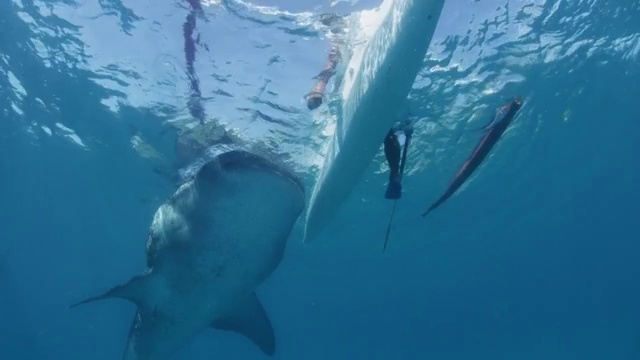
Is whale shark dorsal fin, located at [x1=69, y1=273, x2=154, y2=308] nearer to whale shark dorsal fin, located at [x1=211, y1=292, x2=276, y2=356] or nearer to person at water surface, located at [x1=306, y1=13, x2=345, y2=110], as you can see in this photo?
whale shark dorsal fin, located at [x1=211, y1=292, x2=276, y2=356]

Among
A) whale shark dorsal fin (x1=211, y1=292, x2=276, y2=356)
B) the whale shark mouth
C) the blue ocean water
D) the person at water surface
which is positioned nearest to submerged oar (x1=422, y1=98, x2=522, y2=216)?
the whale shark mouth

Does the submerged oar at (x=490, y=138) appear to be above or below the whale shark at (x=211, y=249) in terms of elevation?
above

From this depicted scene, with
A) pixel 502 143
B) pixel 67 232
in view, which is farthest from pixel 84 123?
pixel 67 232

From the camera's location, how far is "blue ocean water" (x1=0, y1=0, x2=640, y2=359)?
11586mm

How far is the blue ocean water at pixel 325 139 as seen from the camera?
11.6 m

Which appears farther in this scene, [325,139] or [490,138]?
[325,139]

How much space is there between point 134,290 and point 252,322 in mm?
2054

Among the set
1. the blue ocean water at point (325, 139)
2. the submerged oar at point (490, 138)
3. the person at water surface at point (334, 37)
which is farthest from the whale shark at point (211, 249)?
the blue ocean water at point (325, 139)

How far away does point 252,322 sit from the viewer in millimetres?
7301

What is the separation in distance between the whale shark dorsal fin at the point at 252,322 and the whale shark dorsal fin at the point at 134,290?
1421 mm

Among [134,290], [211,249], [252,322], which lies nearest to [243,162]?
[211,249]

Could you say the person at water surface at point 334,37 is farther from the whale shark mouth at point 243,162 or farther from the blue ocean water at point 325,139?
the whale shark mouth at point 243,162

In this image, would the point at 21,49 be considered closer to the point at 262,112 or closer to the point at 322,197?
the point at 262,112

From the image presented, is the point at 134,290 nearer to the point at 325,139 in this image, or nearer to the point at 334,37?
the point at 334,37
